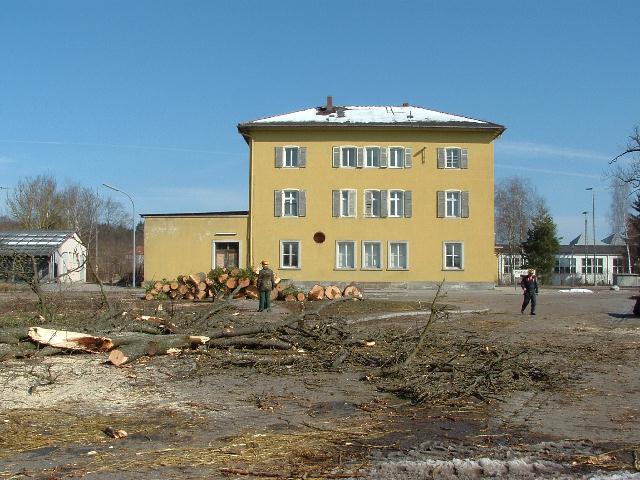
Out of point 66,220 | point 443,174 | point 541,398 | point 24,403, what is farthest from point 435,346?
point 66,220

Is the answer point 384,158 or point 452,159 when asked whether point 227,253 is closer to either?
point 384,158

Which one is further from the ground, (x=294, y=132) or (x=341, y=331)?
(x=294, y=132)

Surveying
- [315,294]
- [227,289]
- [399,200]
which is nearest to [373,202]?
[399,200]

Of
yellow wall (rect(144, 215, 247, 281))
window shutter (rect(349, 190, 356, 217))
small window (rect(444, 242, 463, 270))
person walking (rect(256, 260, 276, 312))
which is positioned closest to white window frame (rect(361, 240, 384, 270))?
window shutter (rect(349, 190, 356, 217))

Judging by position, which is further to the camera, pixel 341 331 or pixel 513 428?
pixel 341 331

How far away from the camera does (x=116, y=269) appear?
183 ft

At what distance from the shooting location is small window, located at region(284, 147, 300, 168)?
41344 millimetres

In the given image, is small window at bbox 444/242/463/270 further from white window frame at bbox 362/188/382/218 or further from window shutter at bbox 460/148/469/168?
window shutter at bbox 460/148/469/168

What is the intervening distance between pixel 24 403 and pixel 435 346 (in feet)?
22.0

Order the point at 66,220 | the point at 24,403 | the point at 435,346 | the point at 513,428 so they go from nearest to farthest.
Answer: the point at 513,428 < the point at 24,403 < the point at 435,346 < the point at 66,220

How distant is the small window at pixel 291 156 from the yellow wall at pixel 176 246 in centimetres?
557

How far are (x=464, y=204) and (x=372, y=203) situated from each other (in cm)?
532

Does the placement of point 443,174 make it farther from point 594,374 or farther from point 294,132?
point 594,374

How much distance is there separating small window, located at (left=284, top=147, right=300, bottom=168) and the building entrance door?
551 cm
